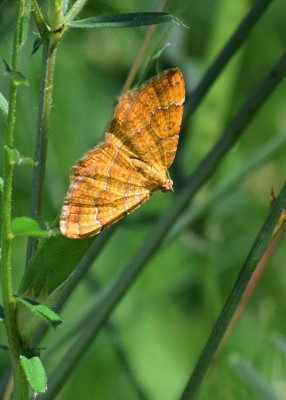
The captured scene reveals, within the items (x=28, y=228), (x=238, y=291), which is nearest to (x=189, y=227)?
(x=238, y=291)

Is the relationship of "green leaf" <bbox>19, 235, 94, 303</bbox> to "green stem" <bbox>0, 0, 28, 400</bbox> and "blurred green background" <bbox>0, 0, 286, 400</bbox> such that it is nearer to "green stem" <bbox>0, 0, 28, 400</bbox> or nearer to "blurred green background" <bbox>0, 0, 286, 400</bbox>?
"green stem" <bbox>0, 0, 28, 400</bbox>

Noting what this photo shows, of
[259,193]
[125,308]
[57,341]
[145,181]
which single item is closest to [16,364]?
[145,181]

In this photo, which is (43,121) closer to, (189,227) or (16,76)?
(16,76)

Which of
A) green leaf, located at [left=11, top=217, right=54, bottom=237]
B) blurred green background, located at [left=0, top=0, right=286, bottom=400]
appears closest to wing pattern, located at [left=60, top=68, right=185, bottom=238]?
green leaf, located at [left=11, top=217, right=54, bottom=237]

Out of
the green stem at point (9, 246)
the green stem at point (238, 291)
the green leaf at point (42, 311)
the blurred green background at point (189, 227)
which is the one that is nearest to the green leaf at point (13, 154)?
the green stem at point (9, 246)

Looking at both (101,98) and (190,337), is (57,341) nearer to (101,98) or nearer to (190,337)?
(190,337)

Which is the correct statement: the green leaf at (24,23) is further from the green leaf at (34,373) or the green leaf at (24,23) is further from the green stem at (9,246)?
the green leaf at (34,373)
